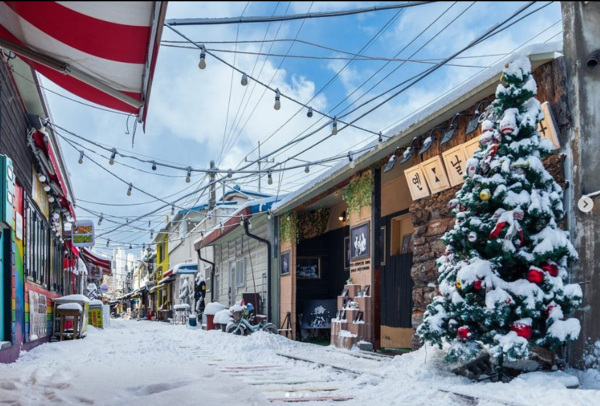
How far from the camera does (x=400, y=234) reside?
46.4 feet

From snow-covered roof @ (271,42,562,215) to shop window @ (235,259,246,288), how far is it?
8555 mm

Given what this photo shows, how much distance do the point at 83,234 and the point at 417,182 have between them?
1529 centimetres

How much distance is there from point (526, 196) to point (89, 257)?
32.6m

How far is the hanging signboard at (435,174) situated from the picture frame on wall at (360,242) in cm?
279

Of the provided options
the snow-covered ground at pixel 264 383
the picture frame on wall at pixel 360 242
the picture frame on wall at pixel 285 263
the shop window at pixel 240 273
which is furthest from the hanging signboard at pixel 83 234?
the picture frame on wall at pixel 360 242

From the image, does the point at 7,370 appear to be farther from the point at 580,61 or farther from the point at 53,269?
the point at 53,269

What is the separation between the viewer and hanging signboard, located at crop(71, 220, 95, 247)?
21250mm

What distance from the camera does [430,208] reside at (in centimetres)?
942

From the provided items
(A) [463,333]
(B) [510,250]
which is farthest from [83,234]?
(B) [510,250]

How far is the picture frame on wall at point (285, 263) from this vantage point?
→ 16.7 metres

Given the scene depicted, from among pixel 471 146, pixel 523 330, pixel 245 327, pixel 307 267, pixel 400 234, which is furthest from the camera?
pixel 307 267

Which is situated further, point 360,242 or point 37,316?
point 37,316

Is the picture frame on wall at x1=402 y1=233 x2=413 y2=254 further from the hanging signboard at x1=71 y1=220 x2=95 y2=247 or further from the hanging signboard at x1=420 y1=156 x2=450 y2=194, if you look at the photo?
the hanging signboard at x1=71 y1=220 x2=95 y2=247

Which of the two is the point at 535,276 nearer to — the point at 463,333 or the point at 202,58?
the point at 463,333
